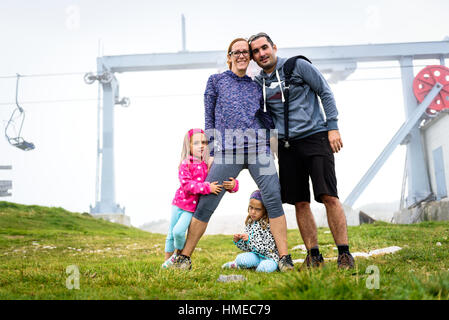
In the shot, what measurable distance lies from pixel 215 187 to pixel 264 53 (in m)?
1.23

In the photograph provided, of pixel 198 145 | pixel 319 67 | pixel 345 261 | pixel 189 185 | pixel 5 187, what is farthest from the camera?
pixel 319 67

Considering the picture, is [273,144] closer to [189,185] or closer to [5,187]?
[189,185]

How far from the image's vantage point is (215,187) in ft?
10.6

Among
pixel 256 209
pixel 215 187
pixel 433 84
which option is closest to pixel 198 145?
pixel 215 187

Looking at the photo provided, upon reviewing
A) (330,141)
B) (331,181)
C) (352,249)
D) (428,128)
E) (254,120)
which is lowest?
(352,249)

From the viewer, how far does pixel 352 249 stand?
18.0 feet

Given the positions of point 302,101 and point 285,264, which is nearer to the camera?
point 285,264

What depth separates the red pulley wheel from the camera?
18531 millimetres

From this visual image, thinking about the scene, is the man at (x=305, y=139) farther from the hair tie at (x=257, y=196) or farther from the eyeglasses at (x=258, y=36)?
the hair tie at (x=257, y=196)

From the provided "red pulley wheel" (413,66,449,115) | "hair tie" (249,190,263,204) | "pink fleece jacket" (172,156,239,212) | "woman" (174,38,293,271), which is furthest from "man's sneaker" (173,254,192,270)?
"red pulley wheel" (413,66,449,115)
